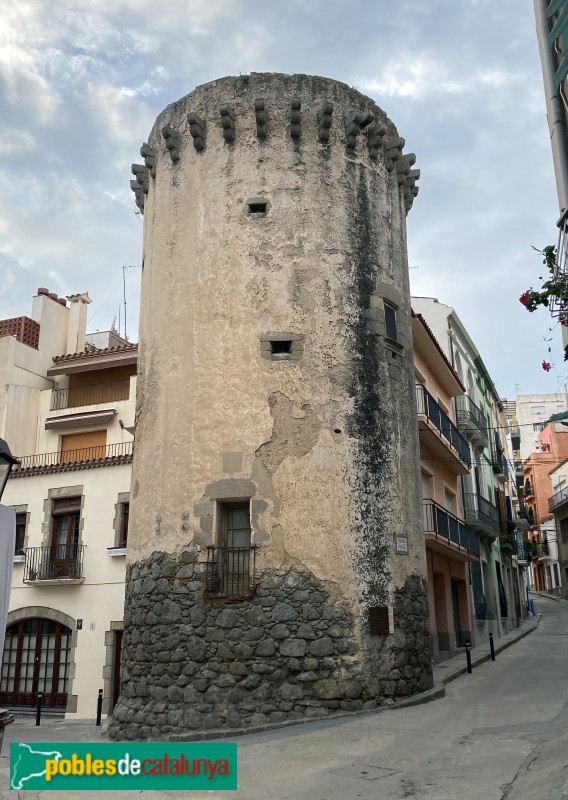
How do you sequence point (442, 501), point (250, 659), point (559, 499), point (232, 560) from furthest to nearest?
1. point (559, 499)
2. point (442, 501)
3. point (232, 560)
4. point (250, 659)

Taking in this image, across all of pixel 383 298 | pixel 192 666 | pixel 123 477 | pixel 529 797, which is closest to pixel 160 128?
pixel 383 298

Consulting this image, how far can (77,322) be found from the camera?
2647cm

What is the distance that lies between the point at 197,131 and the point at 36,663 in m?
12.9

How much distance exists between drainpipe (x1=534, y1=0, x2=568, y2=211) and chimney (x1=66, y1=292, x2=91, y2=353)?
18.7m

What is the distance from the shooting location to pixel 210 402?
42.7ft

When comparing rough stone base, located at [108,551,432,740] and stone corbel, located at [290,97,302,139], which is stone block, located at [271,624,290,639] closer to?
rough stone base, located at [108,551,432,740]

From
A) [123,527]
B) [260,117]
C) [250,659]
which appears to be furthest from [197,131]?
[123,527]

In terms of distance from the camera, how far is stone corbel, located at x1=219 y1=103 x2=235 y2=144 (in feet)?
45.8

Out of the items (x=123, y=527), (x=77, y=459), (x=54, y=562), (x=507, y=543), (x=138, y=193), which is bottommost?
(x=54, y=562)

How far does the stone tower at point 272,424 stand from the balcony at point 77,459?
5.75 metres

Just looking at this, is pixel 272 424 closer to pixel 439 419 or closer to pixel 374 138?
pixel 374 138

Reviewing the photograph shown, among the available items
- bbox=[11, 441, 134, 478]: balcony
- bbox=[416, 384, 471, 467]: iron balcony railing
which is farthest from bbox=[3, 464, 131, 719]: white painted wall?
bbox=[416, 384, 471, 467]: iron balcony railing

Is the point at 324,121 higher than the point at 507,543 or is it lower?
higher

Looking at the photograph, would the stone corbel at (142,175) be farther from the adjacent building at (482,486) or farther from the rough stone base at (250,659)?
the adjacent building at (482,486)
